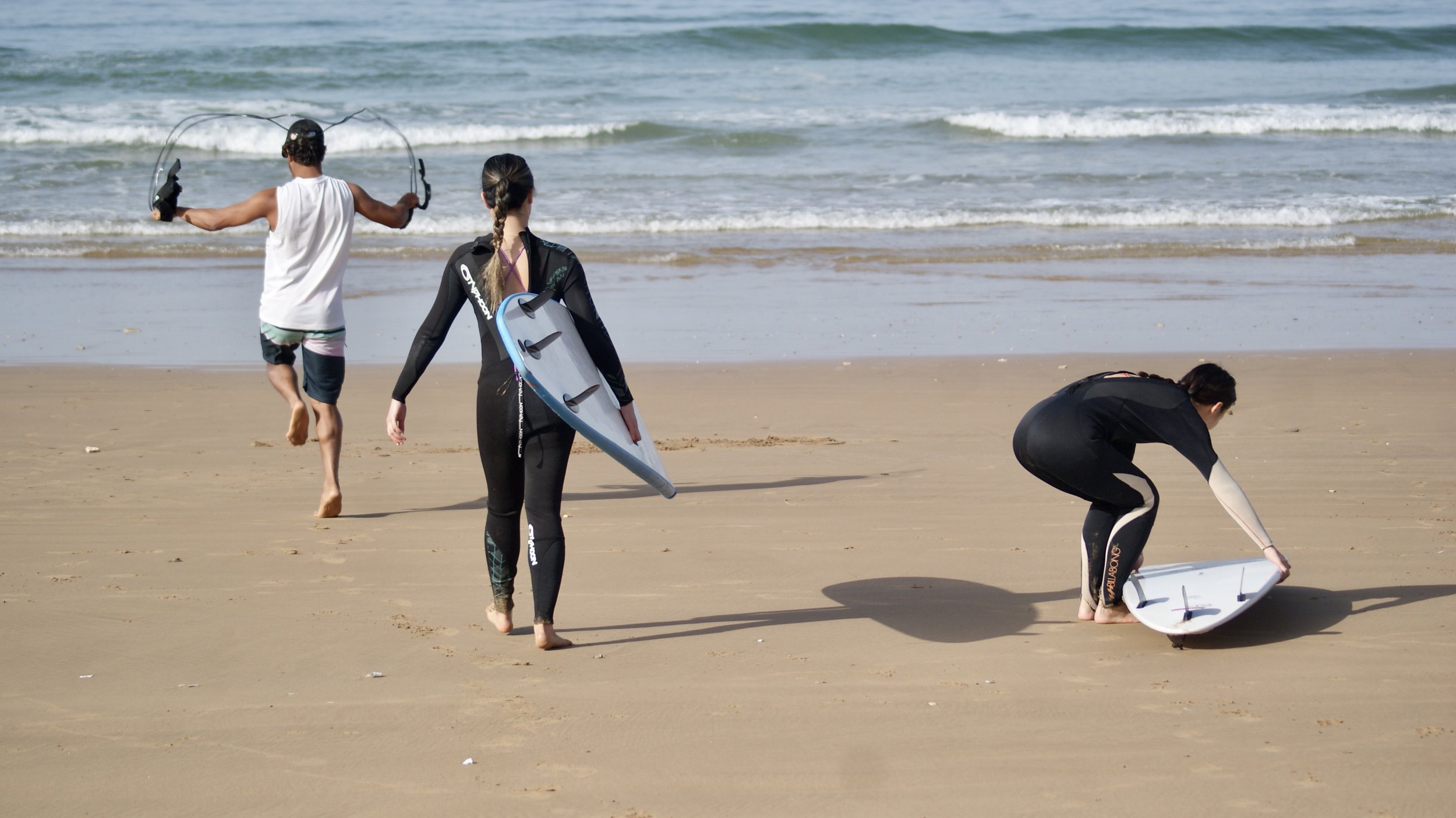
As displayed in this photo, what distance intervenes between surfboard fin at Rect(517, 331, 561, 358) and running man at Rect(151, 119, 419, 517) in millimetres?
1876

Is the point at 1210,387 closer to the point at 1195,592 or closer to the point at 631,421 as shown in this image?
the point at 1195,592

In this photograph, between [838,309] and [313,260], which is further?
[838,309]

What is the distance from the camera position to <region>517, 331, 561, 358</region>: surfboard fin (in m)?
3.62

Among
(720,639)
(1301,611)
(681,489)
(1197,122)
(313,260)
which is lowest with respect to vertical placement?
(681,489)

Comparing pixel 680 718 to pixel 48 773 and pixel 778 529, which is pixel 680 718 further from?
pixel 778 529

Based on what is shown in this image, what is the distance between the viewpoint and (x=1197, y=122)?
2375 cm

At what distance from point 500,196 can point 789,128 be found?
67.4 ft

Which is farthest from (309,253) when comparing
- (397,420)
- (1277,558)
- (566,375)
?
(1277,558)

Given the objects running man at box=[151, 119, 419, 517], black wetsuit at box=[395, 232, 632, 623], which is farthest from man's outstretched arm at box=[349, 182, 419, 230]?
black wetsuit at box=[395, 232, 632, 623]

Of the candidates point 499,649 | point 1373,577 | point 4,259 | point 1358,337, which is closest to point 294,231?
point 499,649

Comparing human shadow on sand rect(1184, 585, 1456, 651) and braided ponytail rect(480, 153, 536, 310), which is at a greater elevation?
braided ponytail rect(480, 153, 536, 310)

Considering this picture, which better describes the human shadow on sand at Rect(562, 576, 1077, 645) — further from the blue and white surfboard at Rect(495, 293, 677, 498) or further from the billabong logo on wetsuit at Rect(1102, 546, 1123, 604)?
the blue and white surfboard at Rect(495, 293, 677, 498)

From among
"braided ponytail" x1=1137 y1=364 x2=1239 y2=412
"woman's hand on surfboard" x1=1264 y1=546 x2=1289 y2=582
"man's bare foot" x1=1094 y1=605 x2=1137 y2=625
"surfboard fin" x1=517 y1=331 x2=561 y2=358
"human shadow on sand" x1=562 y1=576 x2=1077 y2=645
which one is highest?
"surfboard fin" x1=517 y1=331 x2=561 y2=358

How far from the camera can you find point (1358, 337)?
9.43 meters
